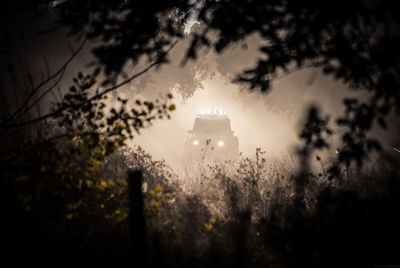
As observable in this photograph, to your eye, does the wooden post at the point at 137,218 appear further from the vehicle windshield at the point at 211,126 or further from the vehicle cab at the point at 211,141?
the vehicle windshield at the point at 211,126

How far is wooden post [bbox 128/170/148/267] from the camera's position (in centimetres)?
215

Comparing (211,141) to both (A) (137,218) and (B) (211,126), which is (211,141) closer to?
(B) (211,126)

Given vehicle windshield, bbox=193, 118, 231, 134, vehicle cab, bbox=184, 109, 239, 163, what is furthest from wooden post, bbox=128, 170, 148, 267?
vehicle windshield, bbox=193, 118, 231, 134

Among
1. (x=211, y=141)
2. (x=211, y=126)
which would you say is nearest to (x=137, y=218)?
(x=211, y=141)

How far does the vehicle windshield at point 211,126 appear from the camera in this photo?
11.8m

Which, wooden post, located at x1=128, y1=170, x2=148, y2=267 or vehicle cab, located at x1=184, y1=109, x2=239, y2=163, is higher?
vehicle cab, located at x1=184, y1=109, x2=239, y2=163

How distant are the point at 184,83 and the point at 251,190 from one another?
17354 millimetres

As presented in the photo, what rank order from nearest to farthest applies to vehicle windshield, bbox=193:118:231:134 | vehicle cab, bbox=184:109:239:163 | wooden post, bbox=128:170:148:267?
wooden post, bbox=128:170:148:267, vehicle cab, bbox=184:109:239:163, vehicle windshield, bbox=193:118:231:134

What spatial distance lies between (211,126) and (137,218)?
995cm

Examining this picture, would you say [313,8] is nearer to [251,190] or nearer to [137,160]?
[251,190]

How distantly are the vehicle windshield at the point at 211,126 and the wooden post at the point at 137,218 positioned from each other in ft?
31.5

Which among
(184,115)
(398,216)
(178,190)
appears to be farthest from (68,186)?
(184,115)

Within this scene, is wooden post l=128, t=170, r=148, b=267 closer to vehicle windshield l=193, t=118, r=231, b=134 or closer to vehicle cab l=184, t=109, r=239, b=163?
vehicle cab l=184, t=109, r=239, b=163

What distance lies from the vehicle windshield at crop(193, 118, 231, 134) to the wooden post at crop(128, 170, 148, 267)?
9594 millimetres
